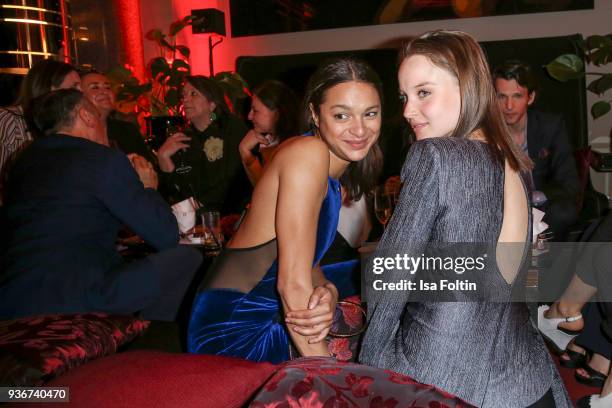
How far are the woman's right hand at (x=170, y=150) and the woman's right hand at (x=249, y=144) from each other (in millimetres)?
378

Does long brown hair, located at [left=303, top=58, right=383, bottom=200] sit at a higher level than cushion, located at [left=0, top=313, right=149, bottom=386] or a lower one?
higher

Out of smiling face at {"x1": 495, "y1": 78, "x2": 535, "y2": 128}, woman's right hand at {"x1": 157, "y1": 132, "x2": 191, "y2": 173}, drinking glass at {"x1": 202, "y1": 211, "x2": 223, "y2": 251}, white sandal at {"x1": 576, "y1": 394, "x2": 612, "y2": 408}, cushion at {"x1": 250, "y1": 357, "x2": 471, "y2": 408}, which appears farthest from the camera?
woman's right hand at {"x1": 157, "y1": 132, "x2": 191, "y2": 173}

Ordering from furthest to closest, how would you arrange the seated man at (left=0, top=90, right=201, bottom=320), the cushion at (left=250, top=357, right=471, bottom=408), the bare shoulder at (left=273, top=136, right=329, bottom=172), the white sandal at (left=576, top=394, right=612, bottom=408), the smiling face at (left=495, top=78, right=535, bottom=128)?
the smiling face at (left=495, top=78, right=535, bottom=128) → the white sandal at (left=576, top=394, right=612, bottom=408) → the seated man at (left=0, top=90, right=201, bottom=320) → the bare shoulder at (left=273, top=136, right=329, bottom=172) → the cushion at (left=250, top=357, right=471, bottom=408)

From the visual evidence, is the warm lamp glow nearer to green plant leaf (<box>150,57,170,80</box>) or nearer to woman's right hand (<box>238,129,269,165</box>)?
green plant leaf (<box>150,57,170,80</box>)

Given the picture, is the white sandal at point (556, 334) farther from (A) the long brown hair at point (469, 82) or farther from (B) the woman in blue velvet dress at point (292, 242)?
(A) the long brown hair at point (469, 82)

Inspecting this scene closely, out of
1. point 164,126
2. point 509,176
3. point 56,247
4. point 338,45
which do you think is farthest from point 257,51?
point 509,176

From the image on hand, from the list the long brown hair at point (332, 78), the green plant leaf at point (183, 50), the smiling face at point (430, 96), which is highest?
the green plant leaf at point (183, 50)

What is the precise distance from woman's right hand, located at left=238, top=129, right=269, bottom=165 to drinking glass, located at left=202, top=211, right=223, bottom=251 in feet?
4.73

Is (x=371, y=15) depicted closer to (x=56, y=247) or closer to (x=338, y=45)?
(x=338, y=45)

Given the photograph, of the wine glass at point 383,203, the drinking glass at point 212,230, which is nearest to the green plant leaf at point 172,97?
the drinking glass at point 212,230

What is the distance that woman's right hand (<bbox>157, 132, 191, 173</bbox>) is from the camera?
12.0 ft

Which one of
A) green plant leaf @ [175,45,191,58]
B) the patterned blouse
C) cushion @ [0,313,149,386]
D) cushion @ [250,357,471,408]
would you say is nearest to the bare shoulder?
cushion @ [0,313,149,386]

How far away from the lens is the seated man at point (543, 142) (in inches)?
130

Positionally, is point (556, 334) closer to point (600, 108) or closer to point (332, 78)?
point (332, 78)
